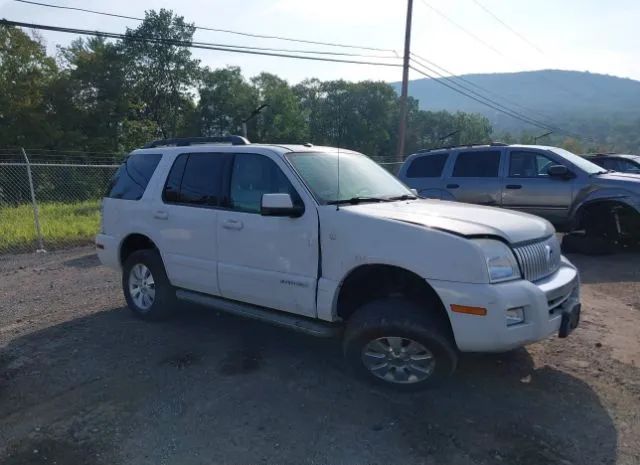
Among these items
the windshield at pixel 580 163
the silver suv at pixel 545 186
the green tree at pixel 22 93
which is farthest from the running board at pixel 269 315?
the green tree at pixel 22 93

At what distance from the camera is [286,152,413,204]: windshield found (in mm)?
4270

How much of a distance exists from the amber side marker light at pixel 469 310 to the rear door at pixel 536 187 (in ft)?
20.1

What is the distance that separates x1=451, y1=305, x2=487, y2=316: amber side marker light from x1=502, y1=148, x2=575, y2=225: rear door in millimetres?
6138

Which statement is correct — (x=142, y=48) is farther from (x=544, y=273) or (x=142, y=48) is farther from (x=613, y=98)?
(x=613, y=98)

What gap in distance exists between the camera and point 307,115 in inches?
2327

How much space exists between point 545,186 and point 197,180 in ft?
20.8

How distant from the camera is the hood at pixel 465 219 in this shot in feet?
11.7

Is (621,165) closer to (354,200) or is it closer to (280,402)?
(354,200)

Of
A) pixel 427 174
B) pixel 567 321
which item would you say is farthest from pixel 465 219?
pixel 427 174

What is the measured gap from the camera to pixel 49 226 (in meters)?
11.8

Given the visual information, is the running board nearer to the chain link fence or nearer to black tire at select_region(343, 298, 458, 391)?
black tire at select_region(343, 298, 458, 391)

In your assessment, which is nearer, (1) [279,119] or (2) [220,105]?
(2) [220,105]

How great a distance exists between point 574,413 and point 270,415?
2090mm

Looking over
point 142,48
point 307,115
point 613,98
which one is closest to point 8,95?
point 142,48
